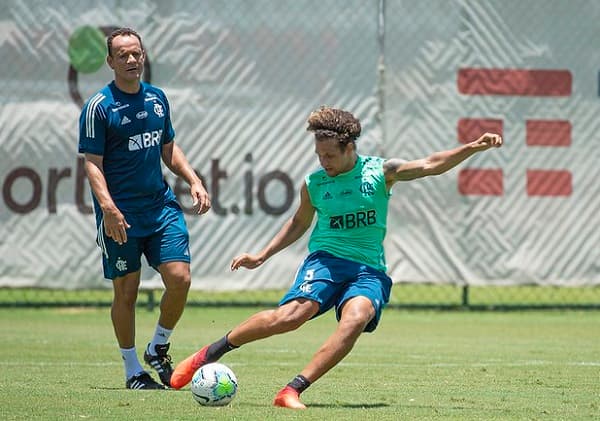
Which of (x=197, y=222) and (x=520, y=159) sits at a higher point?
(x=520, y=159)

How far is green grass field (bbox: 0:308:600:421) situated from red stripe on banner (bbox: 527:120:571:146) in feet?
6.31

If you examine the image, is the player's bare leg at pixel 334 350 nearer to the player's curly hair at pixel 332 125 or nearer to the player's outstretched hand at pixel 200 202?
the player's curly hair at pixel 332 125

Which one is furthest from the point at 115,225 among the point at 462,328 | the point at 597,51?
the point at 597,51

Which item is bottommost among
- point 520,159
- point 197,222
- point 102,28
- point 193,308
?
point 193,308

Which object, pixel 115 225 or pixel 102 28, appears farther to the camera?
pixel 102 28

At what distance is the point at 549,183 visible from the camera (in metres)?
13.7

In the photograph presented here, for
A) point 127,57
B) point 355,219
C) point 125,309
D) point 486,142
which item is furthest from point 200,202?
point 486,142

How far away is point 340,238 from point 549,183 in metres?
6.98

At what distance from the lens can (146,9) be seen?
13.2 meters

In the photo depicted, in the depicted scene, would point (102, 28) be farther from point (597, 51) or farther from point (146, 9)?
point (597, 51)

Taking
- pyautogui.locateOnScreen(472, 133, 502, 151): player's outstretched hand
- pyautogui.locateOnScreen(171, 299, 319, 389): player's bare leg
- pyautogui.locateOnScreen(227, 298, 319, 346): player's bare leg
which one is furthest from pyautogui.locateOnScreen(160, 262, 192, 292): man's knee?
pyautogui.locateOnScreen(472, 133, 502, 151): player's outstretched hand

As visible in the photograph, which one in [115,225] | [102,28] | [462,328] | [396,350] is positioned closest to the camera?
[115,225]

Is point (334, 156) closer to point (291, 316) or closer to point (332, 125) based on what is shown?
point (332, 125)

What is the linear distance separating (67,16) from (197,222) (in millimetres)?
2591
